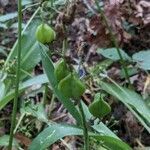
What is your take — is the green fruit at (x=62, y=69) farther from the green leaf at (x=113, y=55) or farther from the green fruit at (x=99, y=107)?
the green leaf at (x=113, y=55)

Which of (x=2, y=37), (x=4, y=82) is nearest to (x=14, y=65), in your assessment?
(x=4, y=82)

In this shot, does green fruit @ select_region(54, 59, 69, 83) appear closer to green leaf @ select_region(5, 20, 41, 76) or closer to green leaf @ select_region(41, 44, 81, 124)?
green leaf @ select_region(41, 44, 81, 124)

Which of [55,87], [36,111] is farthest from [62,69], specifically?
[36,111]

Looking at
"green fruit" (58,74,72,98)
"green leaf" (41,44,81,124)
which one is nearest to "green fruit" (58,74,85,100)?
"green fruit" (58,74,72,98)

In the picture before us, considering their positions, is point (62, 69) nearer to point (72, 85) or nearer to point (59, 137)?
point (72, 85)

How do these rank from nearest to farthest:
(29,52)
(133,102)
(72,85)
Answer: (72,85)
(133,102)
(29,52)

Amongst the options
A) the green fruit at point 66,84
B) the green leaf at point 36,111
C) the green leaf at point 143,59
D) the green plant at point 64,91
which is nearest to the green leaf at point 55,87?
the green plant at point 64,91
